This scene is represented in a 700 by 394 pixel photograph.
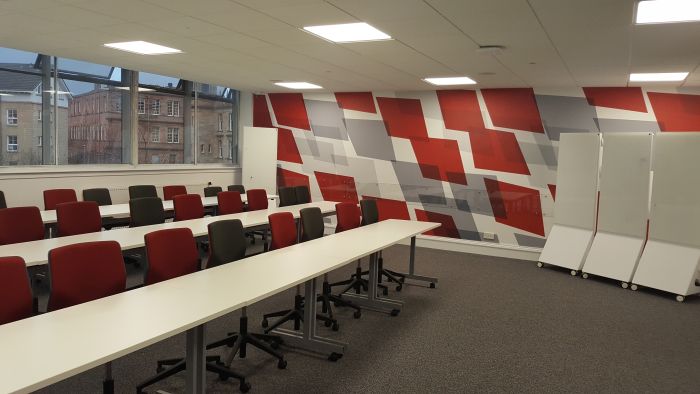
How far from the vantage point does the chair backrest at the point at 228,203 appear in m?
6.95

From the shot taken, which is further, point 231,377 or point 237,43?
point 237,43

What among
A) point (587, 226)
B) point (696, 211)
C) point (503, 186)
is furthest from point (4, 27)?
point (696, 211)

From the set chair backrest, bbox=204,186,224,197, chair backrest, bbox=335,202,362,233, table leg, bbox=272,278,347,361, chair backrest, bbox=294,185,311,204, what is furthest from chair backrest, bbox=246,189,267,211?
table leg, bbox=272,278,347,361

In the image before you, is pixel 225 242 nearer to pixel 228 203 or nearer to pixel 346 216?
pixel 346 216

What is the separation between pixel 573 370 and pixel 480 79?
15.7 feet

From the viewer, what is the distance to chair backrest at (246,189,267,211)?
7.47m

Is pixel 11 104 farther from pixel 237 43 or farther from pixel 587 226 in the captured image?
pixel 587 226

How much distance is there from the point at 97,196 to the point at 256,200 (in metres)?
2.26

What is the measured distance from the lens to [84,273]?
3.08 metres

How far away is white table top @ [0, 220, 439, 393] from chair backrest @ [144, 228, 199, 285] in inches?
15.3

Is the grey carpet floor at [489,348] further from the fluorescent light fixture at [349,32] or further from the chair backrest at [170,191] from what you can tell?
the chair backrest at [170,191]

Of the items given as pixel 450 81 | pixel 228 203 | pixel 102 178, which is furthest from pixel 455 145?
pixel 102 178

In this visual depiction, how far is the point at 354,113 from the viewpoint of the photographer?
9.76 m

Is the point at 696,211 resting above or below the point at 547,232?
above
